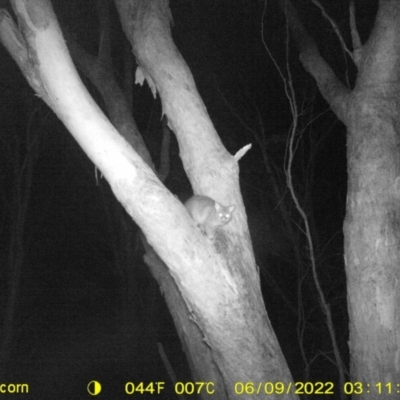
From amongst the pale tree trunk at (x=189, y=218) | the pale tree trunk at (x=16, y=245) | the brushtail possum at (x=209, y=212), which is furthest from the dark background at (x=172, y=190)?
the pale tree trunk at (x=189, y=218)

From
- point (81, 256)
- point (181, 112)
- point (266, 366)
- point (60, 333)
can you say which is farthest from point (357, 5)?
point (81, 256)

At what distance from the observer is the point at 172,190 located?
591 inches

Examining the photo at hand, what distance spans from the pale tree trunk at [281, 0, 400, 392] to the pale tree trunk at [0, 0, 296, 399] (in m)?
0.65

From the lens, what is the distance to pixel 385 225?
293 cm

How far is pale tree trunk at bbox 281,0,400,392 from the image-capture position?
2.84 meters

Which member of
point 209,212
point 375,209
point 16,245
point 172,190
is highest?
point 172,190

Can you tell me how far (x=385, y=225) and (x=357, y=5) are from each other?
529 cm

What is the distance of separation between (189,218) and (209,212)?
851 millimetres

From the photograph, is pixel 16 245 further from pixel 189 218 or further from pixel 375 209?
pixel 375 209

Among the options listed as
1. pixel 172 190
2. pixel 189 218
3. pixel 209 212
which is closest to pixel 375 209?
pixel 209 212

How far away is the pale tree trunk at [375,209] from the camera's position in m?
2.84

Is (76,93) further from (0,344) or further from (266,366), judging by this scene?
(0,344)

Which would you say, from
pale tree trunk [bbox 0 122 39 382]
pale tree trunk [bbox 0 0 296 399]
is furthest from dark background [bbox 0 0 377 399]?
pale tree trunk [bbox 0 0 296 399]

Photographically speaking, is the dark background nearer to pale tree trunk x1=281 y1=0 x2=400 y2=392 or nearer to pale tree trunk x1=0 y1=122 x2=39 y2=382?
pale tree trunk x1=0 y1=122 x2=39 y2=382
